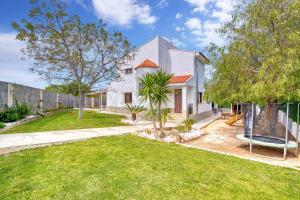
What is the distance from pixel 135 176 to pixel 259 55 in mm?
8953

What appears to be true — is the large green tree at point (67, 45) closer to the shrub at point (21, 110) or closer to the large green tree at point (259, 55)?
the shrub at point (21, 110)

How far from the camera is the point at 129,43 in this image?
2052cm

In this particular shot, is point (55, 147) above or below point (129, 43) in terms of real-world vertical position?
below

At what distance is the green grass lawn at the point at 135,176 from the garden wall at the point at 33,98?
9.83m

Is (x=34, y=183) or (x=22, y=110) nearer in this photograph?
(x=34, y=183)

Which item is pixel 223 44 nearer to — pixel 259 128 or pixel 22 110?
pixel 259 128

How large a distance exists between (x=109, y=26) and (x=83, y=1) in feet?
10.2

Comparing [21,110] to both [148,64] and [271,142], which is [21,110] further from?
[271,142]

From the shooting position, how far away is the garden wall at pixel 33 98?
15167mm

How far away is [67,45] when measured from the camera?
18406 mm

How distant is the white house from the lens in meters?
21.5

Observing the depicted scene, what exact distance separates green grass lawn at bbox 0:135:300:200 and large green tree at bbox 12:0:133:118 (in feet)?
40.5

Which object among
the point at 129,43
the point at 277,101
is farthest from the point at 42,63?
the point at 277,101

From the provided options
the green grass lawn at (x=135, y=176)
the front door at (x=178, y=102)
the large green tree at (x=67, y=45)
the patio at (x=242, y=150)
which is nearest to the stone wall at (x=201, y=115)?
the front door at (x=178, y=102)
